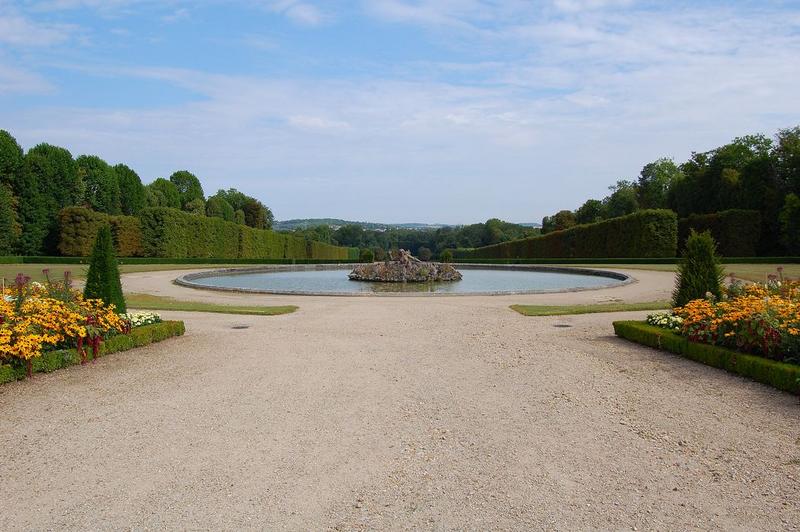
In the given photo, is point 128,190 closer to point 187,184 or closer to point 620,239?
point 187,184

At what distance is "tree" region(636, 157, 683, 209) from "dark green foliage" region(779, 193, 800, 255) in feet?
90.1

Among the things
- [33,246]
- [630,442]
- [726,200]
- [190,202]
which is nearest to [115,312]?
[630,442]

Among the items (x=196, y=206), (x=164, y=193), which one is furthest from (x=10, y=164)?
(x=196, y=206)

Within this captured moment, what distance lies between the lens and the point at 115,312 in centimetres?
976

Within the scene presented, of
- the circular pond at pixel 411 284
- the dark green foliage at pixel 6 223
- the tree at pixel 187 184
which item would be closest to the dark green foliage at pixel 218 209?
the tree at pixel 187 184

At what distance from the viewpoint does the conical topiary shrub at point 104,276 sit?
31.7 feet

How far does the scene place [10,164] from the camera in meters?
37.9

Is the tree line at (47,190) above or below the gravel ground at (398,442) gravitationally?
above

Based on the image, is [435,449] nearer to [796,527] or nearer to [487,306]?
[796,527]

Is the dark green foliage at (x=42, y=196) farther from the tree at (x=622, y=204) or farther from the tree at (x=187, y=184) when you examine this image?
the tree at (x=622, y=204)

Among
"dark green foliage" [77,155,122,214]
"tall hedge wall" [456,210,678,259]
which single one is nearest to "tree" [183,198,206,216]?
"dark green foliage" [77,155,122,214]

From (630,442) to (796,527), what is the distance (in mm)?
1553

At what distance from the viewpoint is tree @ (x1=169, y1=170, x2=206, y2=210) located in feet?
276

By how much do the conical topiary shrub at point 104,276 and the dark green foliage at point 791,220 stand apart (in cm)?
3719
